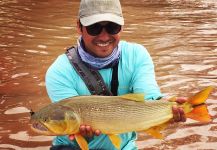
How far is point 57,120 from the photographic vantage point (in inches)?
138

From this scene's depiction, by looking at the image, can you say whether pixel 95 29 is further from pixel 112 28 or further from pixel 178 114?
pixel 178 114

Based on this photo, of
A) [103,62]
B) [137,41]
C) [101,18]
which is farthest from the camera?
[137,41]

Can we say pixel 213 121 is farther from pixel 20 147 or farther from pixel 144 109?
pixel 144 109

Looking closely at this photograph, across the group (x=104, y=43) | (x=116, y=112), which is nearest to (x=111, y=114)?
(x=116, y=112)

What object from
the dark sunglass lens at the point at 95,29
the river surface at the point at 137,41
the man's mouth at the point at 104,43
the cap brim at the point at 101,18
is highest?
the cap brim at the point at 101,18

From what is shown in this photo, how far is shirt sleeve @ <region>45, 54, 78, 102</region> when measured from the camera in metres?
4.19

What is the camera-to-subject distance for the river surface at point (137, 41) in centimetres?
627

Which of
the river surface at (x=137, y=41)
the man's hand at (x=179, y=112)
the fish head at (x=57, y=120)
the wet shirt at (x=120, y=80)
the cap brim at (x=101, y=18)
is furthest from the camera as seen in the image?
the river surface at (x=137, y=41)

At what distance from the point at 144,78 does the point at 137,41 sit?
7640mm

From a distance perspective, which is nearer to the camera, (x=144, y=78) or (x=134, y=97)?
(x=134, y=97)

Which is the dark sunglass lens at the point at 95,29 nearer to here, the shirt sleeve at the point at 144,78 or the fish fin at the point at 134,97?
the shirt sleeve at the point at 144,78

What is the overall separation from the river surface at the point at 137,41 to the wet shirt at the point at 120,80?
5.73 feet

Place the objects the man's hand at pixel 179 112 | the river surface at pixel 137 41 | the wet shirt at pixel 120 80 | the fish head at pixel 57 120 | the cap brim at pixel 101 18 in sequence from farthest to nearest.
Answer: the river surface at pixel 137 41 < the wet shirt at pixel 120 80 < the cap brim at pixel 101 18 < the man's hand at pixel 179 112 < the fish head at pixel 57 120

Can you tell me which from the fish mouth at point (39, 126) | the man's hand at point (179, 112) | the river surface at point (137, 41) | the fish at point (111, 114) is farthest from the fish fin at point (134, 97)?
the river surface at point (137, 41)
